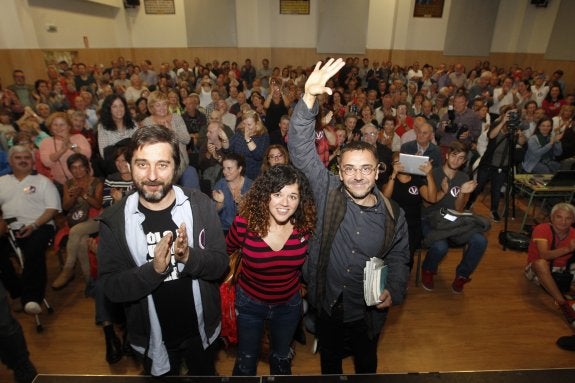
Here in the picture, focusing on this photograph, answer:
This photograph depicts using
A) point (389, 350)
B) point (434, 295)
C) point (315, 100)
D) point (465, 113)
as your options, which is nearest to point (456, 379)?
point (315, 100)

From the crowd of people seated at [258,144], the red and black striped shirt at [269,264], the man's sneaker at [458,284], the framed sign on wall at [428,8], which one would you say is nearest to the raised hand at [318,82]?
the crowd of people seated at [258,144]

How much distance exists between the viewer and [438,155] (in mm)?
3998

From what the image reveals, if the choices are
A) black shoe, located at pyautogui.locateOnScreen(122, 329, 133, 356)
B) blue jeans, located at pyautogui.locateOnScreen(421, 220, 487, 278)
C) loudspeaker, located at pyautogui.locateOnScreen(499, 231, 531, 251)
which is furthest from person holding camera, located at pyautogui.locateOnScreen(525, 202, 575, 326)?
black shoe, located at pyautogui.locateOnScreen(122, 329, 133, 356)

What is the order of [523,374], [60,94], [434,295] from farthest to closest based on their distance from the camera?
1. [60,94]
2. [434,295]
3. [523,374]

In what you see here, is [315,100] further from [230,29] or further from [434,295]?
[230,29]

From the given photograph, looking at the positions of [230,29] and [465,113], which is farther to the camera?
[230,29]

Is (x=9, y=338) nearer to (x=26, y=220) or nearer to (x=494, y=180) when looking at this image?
(x=26, y=220)

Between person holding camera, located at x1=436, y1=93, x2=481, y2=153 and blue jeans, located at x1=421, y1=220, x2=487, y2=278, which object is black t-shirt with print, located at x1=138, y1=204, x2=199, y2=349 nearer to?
blue jeans, located at x1=421, y1=220, x2=487, y2=278

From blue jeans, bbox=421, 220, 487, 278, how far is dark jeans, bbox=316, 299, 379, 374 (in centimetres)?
171

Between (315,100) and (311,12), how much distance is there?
1307 centimetres

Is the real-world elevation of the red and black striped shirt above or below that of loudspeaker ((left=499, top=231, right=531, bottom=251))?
above

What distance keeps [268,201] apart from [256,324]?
77cm

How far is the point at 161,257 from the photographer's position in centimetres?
132

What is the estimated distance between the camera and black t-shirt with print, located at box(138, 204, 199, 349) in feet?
4.98
